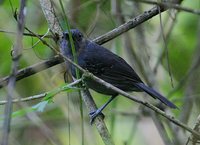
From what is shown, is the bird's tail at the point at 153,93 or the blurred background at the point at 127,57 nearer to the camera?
the bird's tail at the point at 153,93

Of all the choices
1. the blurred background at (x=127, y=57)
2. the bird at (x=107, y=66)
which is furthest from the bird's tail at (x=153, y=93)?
the blurred background at (x=127, y=57)

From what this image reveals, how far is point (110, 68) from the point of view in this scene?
4281 mm

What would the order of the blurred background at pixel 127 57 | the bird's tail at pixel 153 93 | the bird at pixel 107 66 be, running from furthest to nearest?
the bird at pixel 107 66 < the blurred background at pixel 127 57 < the bird's tail at pixel 153 93

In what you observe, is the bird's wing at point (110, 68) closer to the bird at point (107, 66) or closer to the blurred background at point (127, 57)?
the bird at point (107, 66)

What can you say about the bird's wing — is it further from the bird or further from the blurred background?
the blurred background

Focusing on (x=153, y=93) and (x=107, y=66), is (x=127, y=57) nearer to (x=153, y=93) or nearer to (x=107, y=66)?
(x=107, y=66)

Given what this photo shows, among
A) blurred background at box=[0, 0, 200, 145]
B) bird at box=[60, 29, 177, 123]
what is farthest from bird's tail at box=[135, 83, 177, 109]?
blurred background at box=[0, 0, 200, 145]

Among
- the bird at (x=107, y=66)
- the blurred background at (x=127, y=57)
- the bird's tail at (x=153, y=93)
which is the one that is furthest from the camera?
the bird at (x=107, y=66)

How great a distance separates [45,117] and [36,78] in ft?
1.94

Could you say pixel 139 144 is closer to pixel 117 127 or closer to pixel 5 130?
pixel 117 127

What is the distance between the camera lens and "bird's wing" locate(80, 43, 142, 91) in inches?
166

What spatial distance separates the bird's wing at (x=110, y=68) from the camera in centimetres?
421

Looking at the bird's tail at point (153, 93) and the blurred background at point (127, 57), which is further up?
the blurred background at point (127, 57)

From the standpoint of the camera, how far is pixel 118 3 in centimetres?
450
